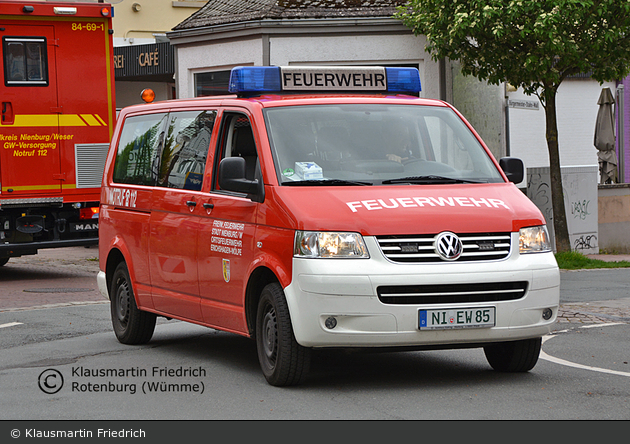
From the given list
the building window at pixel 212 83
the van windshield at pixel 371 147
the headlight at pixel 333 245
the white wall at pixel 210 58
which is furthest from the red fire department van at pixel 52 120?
the headlight at pixel 333 245

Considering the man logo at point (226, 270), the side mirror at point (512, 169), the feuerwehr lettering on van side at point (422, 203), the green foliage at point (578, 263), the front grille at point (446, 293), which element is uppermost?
the side mirror at point (512, 169)

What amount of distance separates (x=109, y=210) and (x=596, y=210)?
13.8 m

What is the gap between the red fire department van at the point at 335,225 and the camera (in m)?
6.55

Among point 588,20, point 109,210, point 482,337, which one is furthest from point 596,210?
point 482,337

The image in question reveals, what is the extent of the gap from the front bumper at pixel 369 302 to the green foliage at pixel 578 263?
10.8m

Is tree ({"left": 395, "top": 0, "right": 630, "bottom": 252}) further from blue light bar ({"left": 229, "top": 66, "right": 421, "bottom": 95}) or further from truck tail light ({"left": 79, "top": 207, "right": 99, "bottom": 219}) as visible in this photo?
blue light bar ({"left": 229, "top": 66, "right": 421, "bottom": 95})

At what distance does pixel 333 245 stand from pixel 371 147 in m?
1.14

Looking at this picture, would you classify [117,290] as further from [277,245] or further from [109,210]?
[277,245]

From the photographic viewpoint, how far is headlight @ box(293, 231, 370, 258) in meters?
6.54

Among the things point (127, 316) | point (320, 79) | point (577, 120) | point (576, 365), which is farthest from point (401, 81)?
point (577, 120)

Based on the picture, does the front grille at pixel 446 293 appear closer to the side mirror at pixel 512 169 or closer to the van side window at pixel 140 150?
the side mirror at pixel 512 169

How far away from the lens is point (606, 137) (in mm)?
22469

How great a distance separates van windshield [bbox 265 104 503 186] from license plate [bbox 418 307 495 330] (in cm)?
104

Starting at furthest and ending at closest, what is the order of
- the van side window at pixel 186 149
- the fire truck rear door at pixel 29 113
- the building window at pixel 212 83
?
the building window at pixel 212 83
the fire truck rear door at pixel 29 113
the van side window at pixel 186 149
